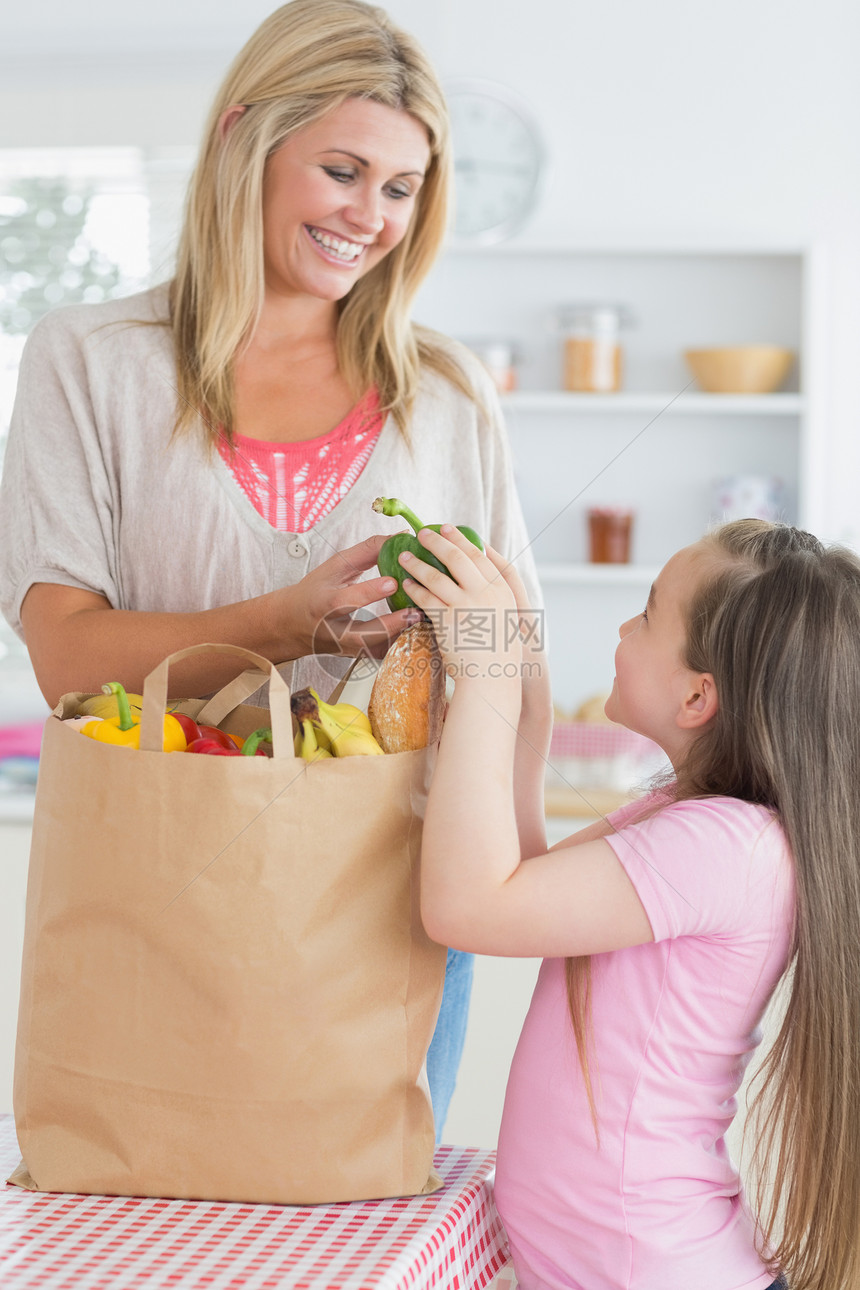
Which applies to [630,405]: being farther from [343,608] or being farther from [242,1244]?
[242,1244]

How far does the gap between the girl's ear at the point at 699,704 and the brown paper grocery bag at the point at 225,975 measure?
0.21 metres

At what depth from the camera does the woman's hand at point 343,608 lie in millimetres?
882

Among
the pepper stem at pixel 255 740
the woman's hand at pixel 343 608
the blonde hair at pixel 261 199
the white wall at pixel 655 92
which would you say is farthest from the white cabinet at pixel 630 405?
the pepper stem at pixel 255 740

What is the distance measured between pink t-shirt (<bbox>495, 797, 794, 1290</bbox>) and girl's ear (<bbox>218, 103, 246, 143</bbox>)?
737 millimetres

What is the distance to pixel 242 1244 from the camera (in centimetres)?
77

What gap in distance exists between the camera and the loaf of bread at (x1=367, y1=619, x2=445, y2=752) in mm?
825

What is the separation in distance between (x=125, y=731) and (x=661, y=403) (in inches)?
94.3

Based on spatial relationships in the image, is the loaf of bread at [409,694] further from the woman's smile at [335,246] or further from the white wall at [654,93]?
the white wall at [654,93]

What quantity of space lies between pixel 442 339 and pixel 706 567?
48 centimetres

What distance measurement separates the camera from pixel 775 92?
3.07 metres

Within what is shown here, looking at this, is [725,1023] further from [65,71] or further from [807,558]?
[65,71]

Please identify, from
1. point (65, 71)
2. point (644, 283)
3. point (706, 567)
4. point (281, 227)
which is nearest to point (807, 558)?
point (706, 567)

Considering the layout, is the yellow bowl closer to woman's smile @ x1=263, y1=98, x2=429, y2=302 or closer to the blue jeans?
woman's smile @ x1=263, y1=98, x2=429, y2=302

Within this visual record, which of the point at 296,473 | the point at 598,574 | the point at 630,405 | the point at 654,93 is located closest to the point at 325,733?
the point at 296,473
